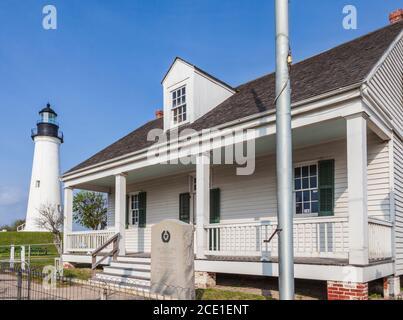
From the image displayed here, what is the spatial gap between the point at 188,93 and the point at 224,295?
7506 mm

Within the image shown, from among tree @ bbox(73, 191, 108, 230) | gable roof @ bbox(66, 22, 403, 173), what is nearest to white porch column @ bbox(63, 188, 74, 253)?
gable roof @ bbox(66, 22, 403, 173)

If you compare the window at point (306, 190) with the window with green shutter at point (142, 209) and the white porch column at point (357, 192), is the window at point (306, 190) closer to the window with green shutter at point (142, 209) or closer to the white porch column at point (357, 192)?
the white porch column at point (357, 192)

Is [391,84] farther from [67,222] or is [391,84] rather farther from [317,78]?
[67,222]

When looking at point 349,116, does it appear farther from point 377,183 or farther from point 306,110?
point 377,183

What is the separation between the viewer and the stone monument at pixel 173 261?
883 centimetres

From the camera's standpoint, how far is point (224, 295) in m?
9.61

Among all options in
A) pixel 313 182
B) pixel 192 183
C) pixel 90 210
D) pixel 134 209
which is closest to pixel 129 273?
pixel 192 183

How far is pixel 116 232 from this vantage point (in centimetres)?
1445

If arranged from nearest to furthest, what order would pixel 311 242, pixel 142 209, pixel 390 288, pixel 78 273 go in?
pixel 311 242
pixel 390 288
pixel 78 273
pixel 142 209

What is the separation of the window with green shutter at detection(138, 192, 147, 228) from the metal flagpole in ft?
41.7

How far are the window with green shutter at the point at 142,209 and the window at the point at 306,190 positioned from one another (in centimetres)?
775

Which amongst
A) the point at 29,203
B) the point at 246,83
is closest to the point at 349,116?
the point at 246,83

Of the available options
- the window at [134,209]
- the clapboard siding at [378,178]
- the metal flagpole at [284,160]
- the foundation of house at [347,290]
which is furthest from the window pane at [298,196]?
the window at [134,209]

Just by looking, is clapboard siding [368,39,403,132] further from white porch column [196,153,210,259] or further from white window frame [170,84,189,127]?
white window frame [170,84,189,127]
